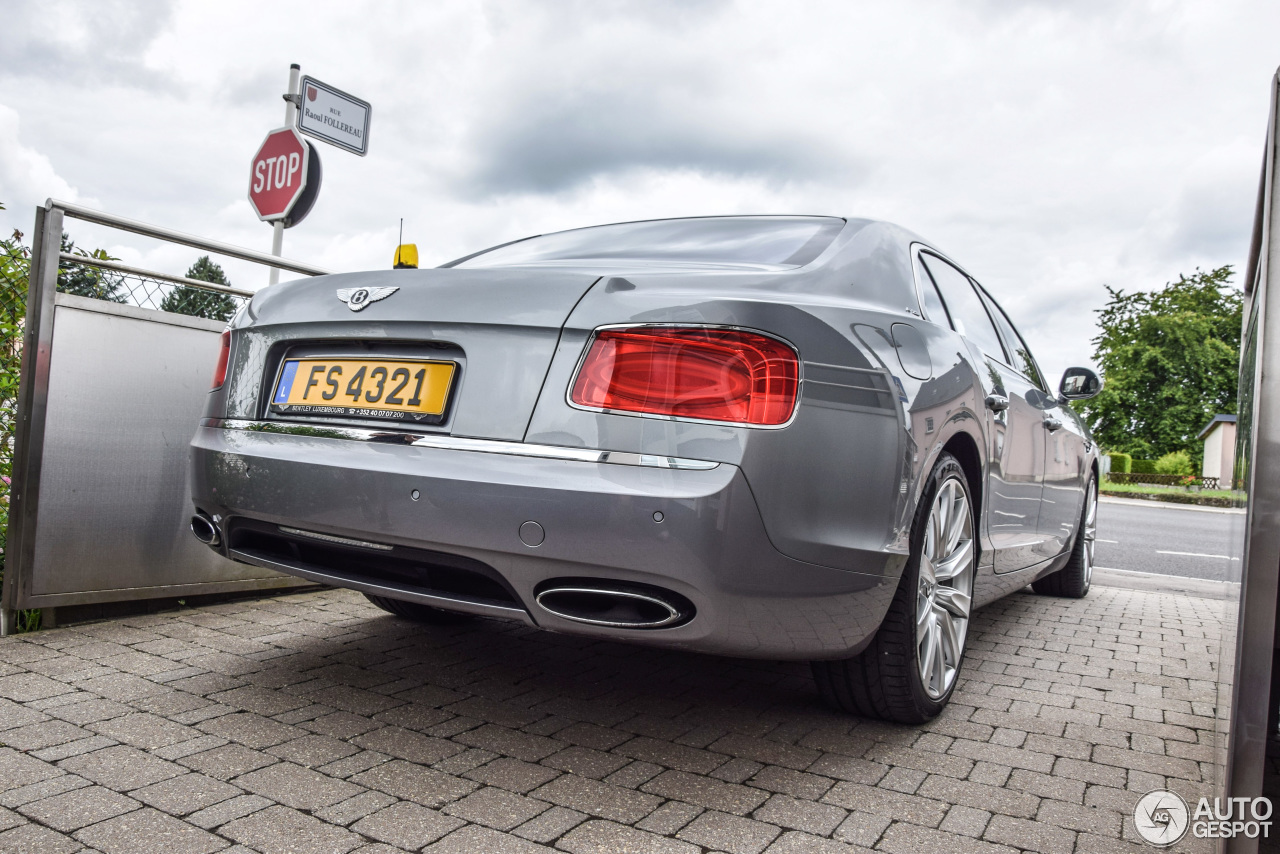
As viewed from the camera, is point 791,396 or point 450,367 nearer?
point 791,396

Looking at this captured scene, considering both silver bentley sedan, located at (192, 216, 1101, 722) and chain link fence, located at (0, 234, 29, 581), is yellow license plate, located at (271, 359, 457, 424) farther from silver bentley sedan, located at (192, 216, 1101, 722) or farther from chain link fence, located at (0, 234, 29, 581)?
chain link fence, located at (0, 234, 29, 581)

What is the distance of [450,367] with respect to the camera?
231cm

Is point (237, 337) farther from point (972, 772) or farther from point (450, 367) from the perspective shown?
point (972, 772)

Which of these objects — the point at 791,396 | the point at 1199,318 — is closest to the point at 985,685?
the point at 791,396

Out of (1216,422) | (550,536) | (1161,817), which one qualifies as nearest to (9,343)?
(550,536)

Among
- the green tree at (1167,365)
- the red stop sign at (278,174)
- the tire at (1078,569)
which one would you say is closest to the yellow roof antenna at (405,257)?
the red stop sign at (278,174)

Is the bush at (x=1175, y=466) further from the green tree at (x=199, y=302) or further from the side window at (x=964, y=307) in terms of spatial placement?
the green tree at (x=199, y=302)

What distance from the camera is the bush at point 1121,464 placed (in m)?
43.5

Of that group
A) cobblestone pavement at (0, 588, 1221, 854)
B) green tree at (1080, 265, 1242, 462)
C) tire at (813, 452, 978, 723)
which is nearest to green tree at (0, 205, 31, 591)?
cobblestone pavement at (0, 588, 1221, 854)

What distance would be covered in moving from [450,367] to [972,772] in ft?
5.48

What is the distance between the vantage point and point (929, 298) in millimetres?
3059

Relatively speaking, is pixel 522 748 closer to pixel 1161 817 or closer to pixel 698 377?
pixel 698 377

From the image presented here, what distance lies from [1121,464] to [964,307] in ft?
152

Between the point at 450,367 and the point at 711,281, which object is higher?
the point at 711,281
